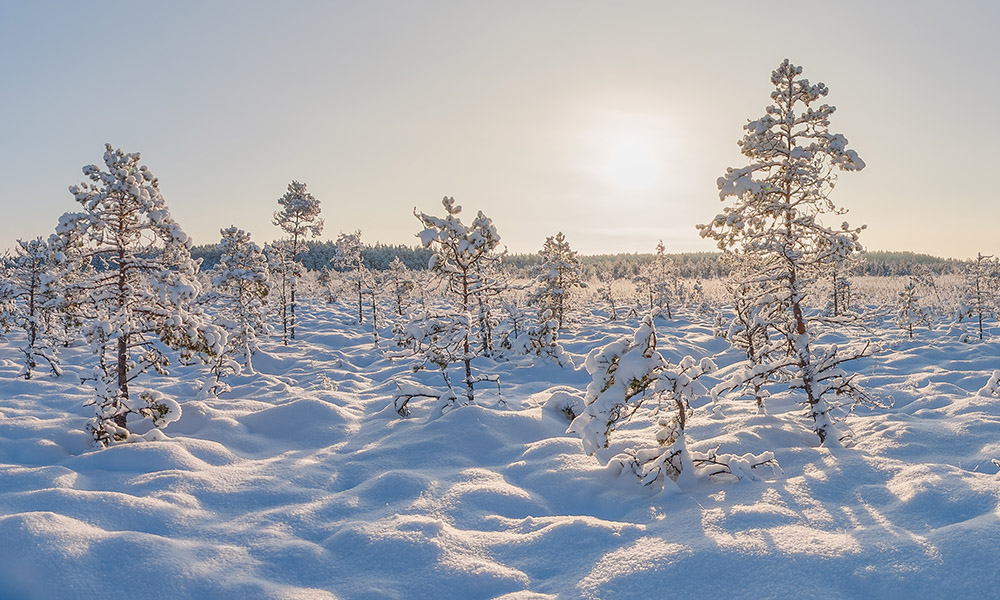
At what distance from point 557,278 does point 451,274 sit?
52.2ft

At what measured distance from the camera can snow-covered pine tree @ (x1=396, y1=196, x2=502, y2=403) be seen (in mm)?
9484

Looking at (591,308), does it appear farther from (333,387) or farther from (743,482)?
(743,482)

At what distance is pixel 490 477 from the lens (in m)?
6.37

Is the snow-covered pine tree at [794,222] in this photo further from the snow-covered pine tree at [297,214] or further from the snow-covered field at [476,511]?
the snow-covered pine tree at [297,214]

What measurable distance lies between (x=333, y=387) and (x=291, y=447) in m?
5.84

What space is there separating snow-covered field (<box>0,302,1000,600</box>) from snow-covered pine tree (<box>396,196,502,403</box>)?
134 centimetres

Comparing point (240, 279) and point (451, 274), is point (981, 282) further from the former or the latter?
point (240, 279)

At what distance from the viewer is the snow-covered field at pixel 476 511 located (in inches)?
149

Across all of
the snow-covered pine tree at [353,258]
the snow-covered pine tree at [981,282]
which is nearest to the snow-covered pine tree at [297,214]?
the snow-covered pine tree at [353,258]

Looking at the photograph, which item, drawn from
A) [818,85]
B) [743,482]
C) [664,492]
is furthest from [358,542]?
[818,85]

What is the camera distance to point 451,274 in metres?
9.88

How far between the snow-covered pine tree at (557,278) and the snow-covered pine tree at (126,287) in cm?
1858

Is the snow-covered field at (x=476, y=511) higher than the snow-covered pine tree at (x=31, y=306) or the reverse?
the reverse

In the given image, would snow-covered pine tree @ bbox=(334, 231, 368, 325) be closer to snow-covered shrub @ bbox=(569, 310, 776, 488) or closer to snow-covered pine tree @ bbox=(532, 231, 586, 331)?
snow-covered pine tree @ bbox=(532, 231, 586, 331)
